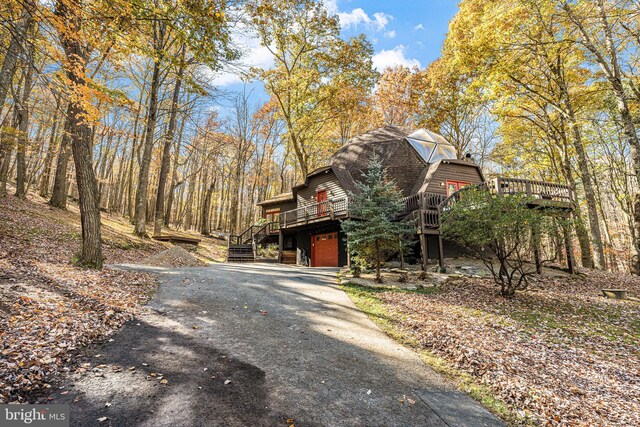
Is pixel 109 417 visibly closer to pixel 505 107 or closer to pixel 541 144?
pixel 505 107

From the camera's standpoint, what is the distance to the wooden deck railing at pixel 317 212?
16.9 metres

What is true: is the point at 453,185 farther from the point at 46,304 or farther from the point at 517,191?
the point at 46,304

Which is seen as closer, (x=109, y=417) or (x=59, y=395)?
(x=109, y=417)

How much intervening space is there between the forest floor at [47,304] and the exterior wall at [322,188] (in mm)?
13057

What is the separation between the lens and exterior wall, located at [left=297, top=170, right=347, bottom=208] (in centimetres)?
1997

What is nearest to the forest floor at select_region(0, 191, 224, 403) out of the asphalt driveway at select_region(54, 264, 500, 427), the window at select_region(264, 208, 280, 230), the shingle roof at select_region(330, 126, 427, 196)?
the asphalt driveway at select_region(54, 264, 500, 427)

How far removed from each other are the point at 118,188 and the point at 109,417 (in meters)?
36.0

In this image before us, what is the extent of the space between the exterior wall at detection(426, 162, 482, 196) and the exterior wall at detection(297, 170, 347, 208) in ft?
19.0

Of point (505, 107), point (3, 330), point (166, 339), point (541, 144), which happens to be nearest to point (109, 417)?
point (166, 339)

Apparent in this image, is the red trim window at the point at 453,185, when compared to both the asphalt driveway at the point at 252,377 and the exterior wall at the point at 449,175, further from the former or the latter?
the asphalt driveway at the point at 252,377

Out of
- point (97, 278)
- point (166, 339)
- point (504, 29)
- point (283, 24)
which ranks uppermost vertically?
point (283, 24)

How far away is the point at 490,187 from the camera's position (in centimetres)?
1345

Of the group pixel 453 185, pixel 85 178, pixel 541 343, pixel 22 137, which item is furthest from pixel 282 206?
pixel 541 343

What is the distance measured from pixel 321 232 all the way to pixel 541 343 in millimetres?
14643
